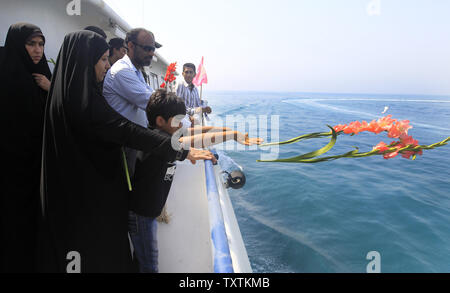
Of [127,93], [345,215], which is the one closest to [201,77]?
[345,215]

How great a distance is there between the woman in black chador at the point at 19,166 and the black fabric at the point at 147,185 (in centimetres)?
50

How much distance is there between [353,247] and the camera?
414 cm

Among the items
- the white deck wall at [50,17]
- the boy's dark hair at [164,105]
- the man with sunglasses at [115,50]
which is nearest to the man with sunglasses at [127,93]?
the boy's dark hair at [164,105]

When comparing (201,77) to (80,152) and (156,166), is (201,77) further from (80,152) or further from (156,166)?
(80,152)

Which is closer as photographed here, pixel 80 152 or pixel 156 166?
pixel 80 152

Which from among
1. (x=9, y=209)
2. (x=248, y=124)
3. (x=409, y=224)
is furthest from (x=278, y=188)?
(x=248, y=124)

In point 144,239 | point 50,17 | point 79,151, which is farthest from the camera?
point 50,17

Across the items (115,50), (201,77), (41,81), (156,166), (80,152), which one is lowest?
(156,166)

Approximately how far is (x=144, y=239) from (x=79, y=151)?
0.70m

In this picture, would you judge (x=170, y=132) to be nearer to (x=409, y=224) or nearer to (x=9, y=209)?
(x=9, y=209)

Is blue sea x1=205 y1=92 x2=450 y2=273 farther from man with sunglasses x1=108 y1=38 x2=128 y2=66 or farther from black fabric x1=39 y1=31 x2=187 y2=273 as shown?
man with sunglasses x1=108 y1=38 x2=128 y2=66

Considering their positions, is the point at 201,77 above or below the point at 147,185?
A: above

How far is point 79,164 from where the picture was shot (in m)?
1.17
